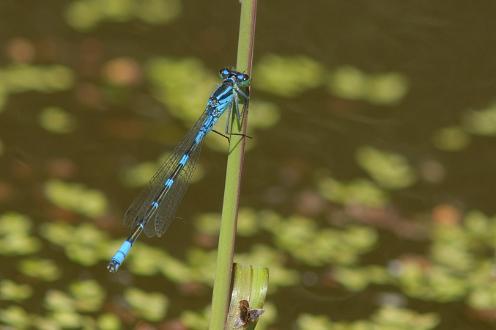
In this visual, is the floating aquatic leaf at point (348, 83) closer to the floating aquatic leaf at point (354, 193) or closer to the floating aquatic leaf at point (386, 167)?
the floating aquatic leaf at point (386, 167)

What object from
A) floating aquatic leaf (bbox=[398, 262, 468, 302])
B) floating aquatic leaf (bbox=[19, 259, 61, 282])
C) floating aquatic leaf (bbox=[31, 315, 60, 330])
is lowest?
floating aquatic leaf (bbox=[31, 315, 60, 330])

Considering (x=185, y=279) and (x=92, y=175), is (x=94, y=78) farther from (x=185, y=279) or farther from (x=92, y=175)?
(x=185, y=279)

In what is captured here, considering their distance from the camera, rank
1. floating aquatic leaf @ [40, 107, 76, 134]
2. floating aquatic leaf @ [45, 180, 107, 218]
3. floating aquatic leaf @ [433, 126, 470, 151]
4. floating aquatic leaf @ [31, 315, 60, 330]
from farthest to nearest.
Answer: floating aquatic leaf @ [433, 126, 470, 151] → floating aquatic leaf @ [40, 107, 76, 134] → floating aquatic leaf @ [45, 180, 107, 218] → floating aquatic leaf @ [31, 315, 60, 330]

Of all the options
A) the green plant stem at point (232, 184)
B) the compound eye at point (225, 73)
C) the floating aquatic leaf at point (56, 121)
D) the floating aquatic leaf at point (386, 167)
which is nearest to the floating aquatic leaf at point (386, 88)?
the floating aquatic leaf at point (386, 167)

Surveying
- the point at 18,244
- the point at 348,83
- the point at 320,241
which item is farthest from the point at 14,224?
the point at 348,83

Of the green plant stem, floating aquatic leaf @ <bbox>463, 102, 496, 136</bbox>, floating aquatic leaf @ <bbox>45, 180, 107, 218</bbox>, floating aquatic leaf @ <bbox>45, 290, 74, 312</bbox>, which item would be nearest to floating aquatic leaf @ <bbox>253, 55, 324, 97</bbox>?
floating aquatic leaf @ <bbox>463, 102, 496, 136</bbox>

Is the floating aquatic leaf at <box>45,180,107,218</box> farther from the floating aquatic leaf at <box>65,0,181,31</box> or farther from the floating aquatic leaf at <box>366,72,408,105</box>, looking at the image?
the floating aquatic leaf at <box>366,72,408,105</box>
